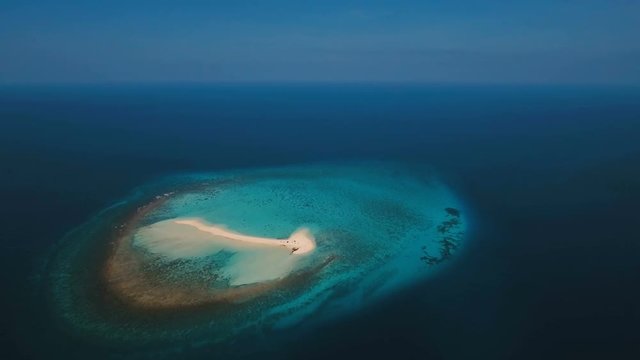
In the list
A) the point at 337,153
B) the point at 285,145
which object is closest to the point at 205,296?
the point at 337,153

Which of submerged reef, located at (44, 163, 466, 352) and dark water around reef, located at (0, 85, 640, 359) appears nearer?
dark water around reef, located at (0, 85, 640, 359)

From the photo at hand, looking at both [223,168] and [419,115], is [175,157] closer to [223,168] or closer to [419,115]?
[223,168]

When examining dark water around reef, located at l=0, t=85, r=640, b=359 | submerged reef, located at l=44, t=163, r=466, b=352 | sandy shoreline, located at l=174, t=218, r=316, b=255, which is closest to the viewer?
dark water around reef, located at l=0, t=85, r=640, b=359

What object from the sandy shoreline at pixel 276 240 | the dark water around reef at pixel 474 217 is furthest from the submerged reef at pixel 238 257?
the dark water around reef at pixel 474 217

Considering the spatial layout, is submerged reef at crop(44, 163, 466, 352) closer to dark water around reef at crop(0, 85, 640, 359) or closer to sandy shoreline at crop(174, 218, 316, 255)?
sandy shoreline at crop(174, 218, 316, 255)

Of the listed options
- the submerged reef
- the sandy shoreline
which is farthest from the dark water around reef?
the sandy shoreline

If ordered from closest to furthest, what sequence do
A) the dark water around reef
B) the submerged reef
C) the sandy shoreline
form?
the dark water around reef → the submerged reef → the sandy shoreline
